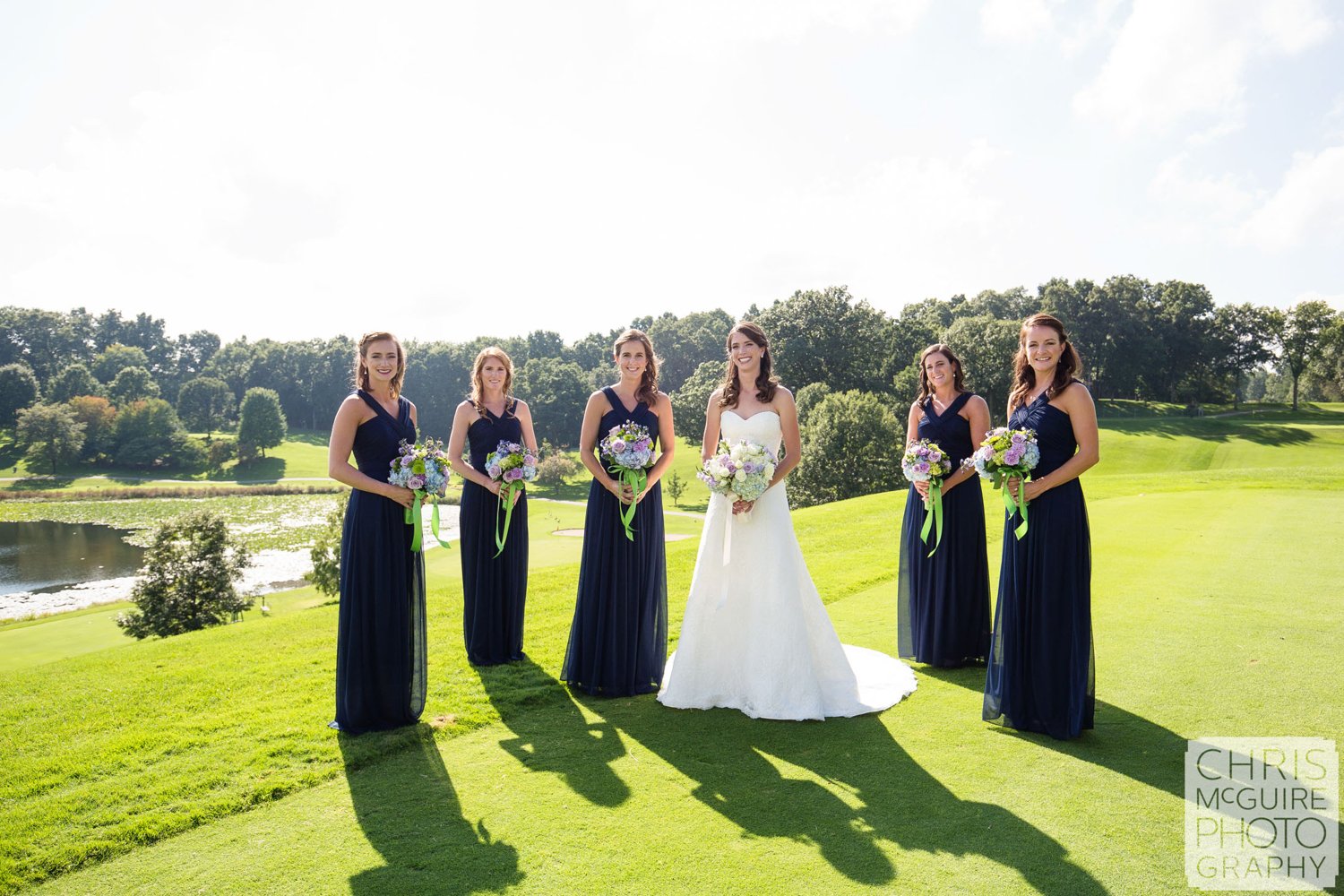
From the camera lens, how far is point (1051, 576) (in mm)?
5617

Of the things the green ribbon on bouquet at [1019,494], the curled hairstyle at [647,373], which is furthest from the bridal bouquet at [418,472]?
the green ribbon on bouquet at [1019,494]

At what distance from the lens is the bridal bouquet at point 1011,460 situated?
552 cm

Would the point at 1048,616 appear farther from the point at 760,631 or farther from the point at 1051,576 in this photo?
the point at 760,631

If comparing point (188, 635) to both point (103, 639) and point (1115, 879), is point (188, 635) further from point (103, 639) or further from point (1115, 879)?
point (1115, 879)

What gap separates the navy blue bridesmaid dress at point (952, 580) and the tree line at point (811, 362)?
29887 millimetres

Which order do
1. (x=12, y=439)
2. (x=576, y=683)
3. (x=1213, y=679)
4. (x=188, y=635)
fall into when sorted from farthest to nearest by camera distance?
1. (x=12, y=439)
2. (x=188, y=635)
3. (x=576, y=683)
4. (x=1213, y=679)

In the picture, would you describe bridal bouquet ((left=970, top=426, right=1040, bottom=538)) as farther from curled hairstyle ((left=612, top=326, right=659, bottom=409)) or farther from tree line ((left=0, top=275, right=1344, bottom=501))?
tree line ((left=0, top=275, right=1344, bottom=501))

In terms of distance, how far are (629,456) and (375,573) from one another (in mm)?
2272

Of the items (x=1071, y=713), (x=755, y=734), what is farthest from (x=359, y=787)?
(x=1071, y=713)

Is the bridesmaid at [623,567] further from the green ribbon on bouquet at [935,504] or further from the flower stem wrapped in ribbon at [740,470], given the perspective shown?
the green ribbon on bouquet at [935,504]

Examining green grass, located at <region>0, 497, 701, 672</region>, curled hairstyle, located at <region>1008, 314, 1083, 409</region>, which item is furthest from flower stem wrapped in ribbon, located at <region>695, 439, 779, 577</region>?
green grass, located at <region>0, 497, 701, 672</region>

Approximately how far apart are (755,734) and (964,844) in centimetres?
193

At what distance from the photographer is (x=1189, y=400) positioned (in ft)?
220

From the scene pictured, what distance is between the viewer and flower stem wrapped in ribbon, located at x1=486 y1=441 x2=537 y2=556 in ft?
23.5
